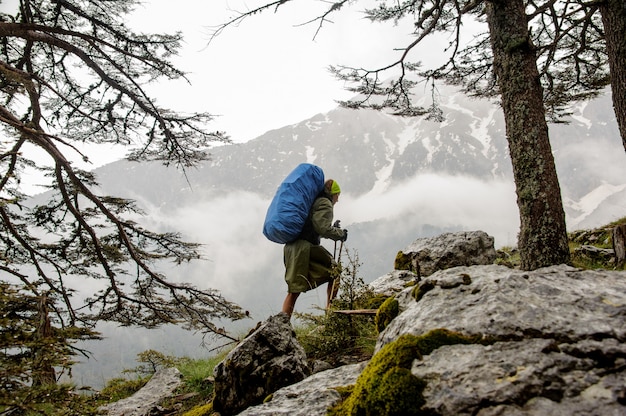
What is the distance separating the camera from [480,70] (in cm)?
699

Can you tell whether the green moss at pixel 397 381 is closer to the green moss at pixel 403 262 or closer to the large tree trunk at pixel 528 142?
the large tree trunk at pixel 528 142

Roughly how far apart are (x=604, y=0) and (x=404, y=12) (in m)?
2.77

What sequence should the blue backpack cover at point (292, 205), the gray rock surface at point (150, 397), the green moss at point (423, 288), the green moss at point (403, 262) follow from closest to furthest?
the green moss at point (423, 288) < the gray rock surface at point (150, 397) < the blue backpack cover at point (292, 205) < the green moss at point (403, 262)

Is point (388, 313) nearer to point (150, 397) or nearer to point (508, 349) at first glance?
point (508, 349)

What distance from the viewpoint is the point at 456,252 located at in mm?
5586

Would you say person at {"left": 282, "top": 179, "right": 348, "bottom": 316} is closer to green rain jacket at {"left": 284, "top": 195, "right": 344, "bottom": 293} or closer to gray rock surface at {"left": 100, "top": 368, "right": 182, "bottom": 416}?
green rain jacket at {"left": 284, "top": 195, "right": 344, "bottom": 293}

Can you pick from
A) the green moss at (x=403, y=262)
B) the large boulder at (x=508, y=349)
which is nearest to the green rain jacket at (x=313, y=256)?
the green moss at (x=403, y=262)

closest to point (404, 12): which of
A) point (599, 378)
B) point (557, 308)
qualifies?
point (557, 308)

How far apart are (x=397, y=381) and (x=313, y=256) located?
136 inches

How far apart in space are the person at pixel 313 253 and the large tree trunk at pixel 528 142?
2226 mm

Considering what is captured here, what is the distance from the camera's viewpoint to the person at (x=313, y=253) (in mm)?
4645

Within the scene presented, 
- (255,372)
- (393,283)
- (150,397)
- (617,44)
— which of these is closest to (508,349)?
(255,372)

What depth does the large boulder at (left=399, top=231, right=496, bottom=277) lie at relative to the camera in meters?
5.51

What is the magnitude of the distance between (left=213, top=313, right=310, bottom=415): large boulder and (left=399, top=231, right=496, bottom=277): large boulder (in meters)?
3.04
